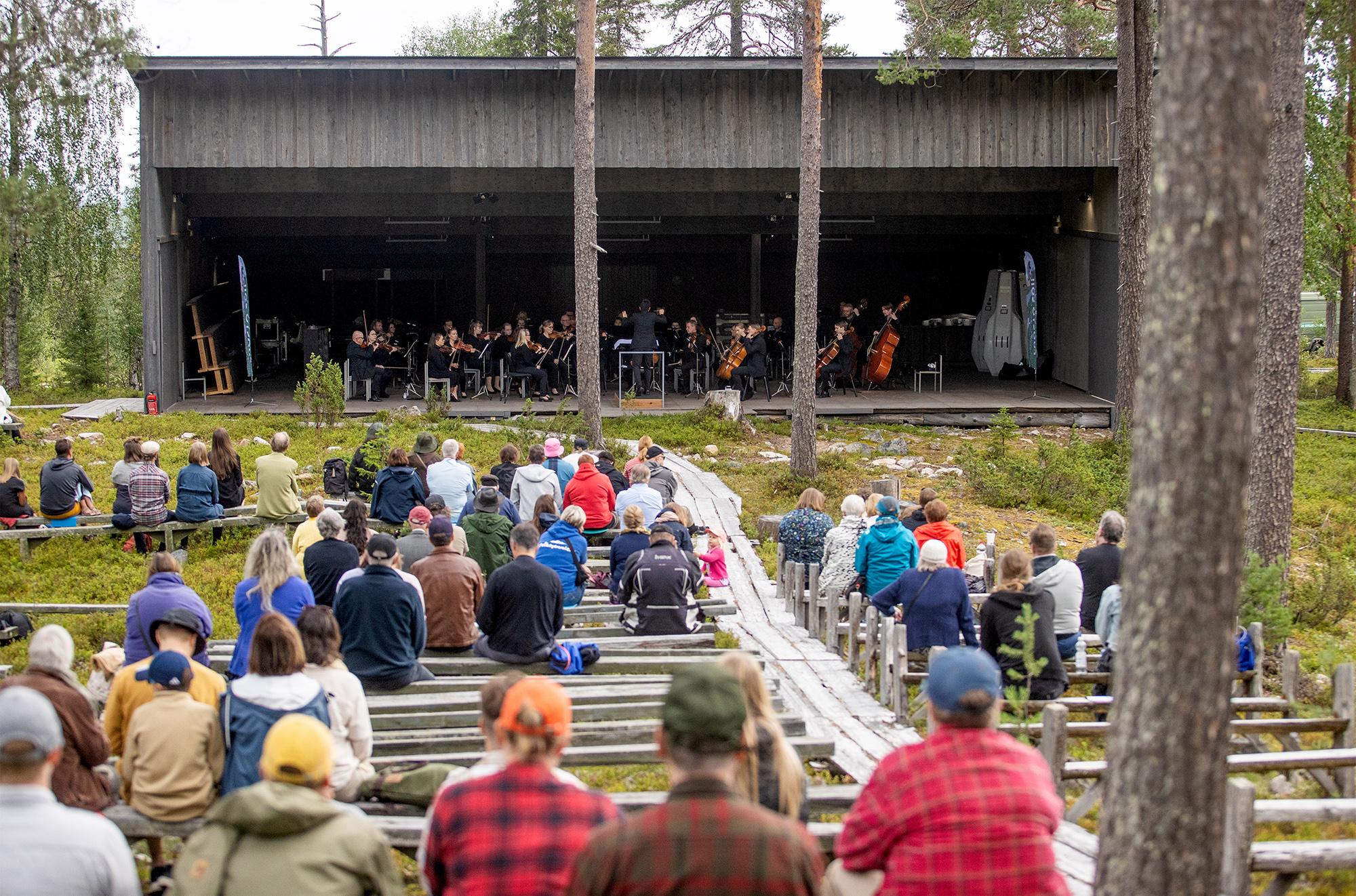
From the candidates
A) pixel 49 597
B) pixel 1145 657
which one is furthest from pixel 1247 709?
pixel 49 597

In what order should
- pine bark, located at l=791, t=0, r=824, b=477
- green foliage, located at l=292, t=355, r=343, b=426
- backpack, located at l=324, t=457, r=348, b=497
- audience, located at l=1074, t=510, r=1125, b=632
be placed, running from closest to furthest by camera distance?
audience, located at l=1074, t=510, r=1125, b=632 → backpack, located at l=324, t=457, r=348, b=497 → pine bark, located at l=791, t=0, r=824, b=477 → green foliage, located at l=292, t=355, r=343, b=426

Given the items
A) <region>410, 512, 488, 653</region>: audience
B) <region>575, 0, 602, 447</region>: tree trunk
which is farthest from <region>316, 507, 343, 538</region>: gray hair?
<region>575, 0, 602, 447</region>: tree trunk

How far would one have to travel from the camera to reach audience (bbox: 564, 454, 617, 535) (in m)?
11.1

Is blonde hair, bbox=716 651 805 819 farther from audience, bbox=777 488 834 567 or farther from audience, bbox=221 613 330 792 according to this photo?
audience, bbox=777 488 834 567

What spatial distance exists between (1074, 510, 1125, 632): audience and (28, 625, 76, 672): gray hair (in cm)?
568

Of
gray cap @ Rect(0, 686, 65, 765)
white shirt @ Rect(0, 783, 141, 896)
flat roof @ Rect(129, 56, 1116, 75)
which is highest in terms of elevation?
flat roof @ Rect(129, 56, 1116, 75)

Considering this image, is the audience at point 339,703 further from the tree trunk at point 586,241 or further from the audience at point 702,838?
the tree trunk at point 586,241

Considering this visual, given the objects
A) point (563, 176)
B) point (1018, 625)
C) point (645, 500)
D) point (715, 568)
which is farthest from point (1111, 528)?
point (563, 176)

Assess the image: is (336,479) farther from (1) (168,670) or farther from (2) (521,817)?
(2) (521,817)

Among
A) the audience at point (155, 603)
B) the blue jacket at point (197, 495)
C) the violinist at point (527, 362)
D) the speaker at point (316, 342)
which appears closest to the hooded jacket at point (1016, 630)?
the audience at point (155, 603)

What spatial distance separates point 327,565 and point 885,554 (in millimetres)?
3474

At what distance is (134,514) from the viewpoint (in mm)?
12039

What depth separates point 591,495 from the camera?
36.7 feet

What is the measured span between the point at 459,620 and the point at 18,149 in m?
19.8
